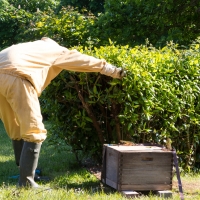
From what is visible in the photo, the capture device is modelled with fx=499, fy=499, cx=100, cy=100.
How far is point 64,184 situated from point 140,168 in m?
1.05

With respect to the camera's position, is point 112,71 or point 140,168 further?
point 112,71

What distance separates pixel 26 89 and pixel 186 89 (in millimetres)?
2259

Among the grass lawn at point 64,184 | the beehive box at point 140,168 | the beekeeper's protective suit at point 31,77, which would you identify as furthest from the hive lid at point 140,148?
the beekeeper's protective suit at point 31,77

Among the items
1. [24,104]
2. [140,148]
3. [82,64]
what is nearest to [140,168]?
[140,148]

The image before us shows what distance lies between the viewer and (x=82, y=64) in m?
5.57

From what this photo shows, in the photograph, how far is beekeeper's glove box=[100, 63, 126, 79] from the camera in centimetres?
566

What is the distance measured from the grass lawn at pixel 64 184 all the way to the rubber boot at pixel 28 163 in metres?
0.14

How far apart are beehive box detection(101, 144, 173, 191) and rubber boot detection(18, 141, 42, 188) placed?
0.87 m

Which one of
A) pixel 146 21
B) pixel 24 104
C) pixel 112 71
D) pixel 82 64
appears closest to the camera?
pixel 24 104

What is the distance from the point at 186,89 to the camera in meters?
6.48

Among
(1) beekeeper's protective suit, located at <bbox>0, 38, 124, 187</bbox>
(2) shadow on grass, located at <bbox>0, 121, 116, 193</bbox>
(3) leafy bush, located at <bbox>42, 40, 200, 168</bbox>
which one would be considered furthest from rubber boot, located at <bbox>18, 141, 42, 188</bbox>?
(3) leafy bush, located at <bbox>42, 40, 200, 168</bbox>

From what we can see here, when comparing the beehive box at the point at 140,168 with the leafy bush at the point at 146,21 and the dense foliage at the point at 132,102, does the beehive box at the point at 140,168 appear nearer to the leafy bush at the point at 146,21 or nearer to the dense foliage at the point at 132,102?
the dense foliage at the point at 132,102

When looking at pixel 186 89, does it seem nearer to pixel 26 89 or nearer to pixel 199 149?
pixel 199 149

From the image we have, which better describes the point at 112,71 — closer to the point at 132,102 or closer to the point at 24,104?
the point at 132,102
